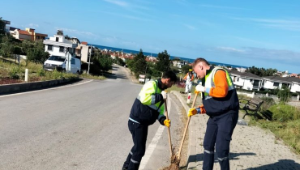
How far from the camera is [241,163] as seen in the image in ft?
19.4

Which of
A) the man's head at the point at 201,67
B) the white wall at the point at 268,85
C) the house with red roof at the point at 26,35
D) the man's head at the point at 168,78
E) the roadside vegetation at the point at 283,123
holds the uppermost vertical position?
the house with red roof at the point at 26,35

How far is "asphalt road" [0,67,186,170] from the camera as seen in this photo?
5.12 metres

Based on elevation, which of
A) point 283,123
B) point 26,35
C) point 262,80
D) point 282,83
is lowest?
point 282,83

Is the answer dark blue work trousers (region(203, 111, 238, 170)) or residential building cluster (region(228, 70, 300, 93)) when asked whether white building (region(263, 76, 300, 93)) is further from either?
dark blue work trousers (region(203, 111, 238, 170))

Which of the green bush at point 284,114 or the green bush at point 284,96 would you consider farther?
the green bush at point 284,96

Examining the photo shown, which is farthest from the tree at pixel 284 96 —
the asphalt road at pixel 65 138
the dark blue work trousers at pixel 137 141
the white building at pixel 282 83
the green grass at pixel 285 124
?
the white building at pixel 282 83

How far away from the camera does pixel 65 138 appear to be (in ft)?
21.6

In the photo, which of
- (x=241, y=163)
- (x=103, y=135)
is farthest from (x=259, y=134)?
(x=103, y=135)

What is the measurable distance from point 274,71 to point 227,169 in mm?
106358

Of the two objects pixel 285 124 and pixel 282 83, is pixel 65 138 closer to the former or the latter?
pixel 285 124

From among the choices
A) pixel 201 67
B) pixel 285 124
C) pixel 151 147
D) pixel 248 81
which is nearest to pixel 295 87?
pixel 248 81

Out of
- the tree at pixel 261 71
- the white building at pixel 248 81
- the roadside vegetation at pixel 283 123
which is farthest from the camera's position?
the tree at pixel 261 71

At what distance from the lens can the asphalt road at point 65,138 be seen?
5.12 metres

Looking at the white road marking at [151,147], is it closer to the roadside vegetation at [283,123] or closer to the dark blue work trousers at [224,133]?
the dark blue work trousers at [224,133]
